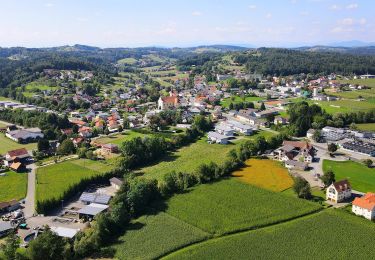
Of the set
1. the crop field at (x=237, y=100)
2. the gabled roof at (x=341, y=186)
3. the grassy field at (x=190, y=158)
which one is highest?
the crop field at (x=237, y=100)

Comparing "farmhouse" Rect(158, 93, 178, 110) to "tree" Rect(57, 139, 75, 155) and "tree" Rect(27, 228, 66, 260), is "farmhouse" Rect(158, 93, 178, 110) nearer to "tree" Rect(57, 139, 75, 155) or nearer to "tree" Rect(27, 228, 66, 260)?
"tree" Rect(57, 139, 75, 155)

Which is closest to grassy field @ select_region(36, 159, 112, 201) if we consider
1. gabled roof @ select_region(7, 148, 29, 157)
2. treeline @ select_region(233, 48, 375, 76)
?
gabled roof @ select_region(7, 148, 29, 157)

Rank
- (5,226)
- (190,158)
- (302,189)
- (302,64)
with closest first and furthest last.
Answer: (5,226), (302,189), (190,158), (302,64)

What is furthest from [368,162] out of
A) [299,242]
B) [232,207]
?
[299,242]

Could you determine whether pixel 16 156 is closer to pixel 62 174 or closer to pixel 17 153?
pixel 17 153

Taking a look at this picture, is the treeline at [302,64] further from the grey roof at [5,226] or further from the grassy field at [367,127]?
the grey roof at [5,226]

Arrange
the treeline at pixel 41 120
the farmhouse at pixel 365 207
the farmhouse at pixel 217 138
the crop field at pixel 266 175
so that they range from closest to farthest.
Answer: the farmhouse at pixel 365 207 < the crop field at pixel 266 175 < the farmhouse at pixel 217 138 < the treeline at pixel 41 120

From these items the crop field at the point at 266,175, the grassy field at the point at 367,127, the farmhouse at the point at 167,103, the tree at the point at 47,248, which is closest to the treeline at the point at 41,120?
the farmhouse at the point at 167,103

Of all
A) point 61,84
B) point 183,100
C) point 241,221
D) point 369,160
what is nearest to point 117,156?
point 241,221
